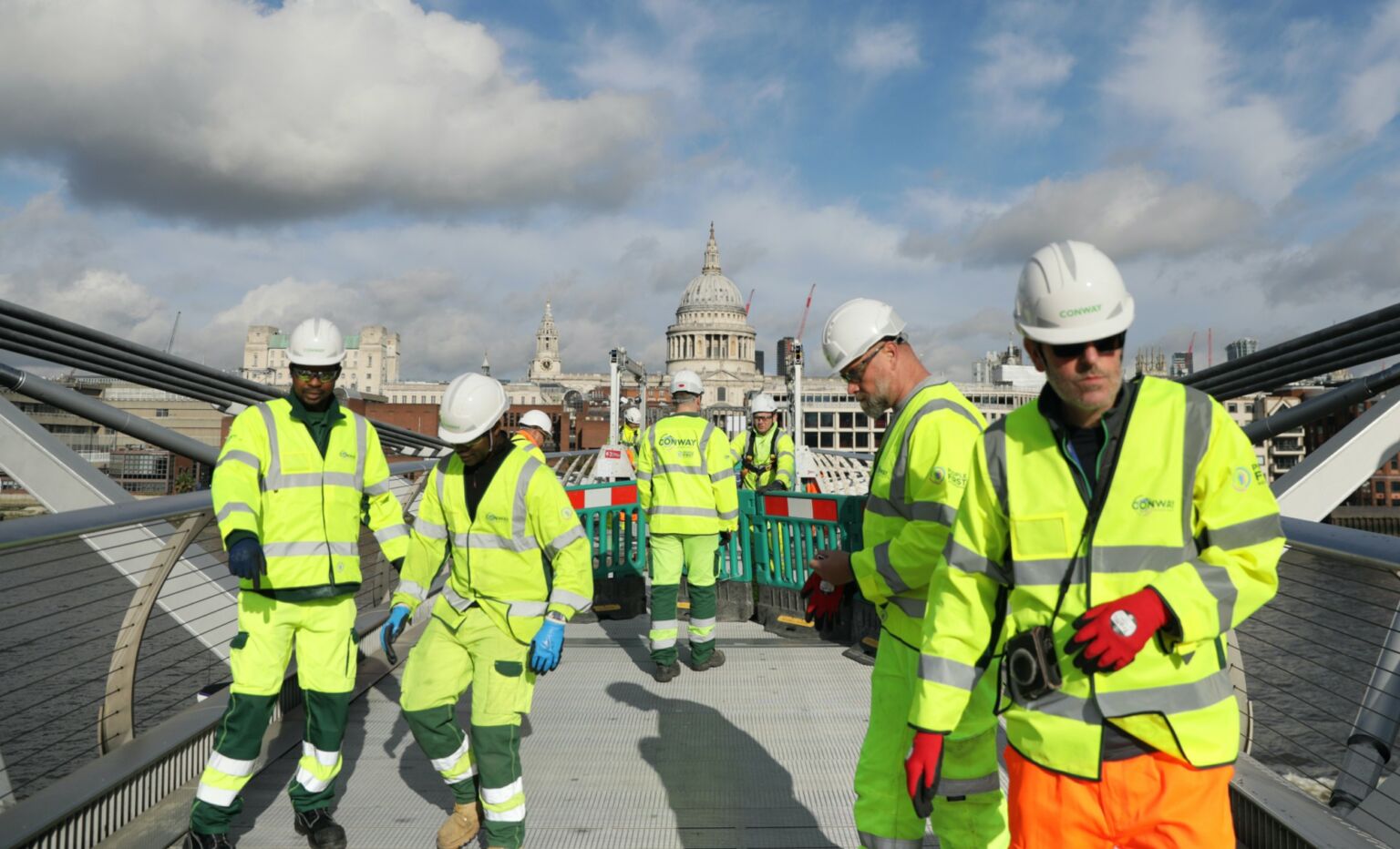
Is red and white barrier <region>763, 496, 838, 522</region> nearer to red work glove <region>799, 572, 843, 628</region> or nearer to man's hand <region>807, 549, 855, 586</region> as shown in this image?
red work glove <region>799, 572, 843, 628</region>

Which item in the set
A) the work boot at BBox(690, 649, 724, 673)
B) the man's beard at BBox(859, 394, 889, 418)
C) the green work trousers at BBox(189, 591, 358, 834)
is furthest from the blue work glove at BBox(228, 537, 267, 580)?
the work boot at BBox(690, 649, 724, 673)

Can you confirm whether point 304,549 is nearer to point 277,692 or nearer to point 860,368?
point 277,692

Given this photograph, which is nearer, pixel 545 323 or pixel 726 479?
pixel 726 479

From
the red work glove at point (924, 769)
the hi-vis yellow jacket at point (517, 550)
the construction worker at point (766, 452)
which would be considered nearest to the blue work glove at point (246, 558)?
the hi-vis yellow jacket at point (517, 550)

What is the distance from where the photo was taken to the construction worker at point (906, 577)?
250 centimetres

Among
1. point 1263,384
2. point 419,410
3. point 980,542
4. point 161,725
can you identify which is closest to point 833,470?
point 1263,384

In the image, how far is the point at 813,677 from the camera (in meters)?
5.88

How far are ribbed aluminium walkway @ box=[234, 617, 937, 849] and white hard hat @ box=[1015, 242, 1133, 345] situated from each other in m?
2.36

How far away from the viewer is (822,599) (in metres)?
3.06

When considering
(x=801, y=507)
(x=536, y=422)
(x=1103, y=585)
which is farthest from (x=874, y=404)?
(x=536, y=422)

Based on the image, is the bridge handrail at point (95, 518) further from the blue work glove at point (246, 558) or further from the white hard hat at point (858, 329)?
the white hard hat at point (858, 329)

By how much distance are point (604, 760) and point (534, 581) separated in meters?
1.30

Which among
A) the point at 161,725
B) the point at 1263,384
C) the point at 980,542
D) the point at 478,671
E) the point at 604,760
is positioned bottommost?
the point at 604,760

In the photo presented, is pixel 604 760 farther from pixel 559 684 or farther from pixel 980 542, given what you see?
pixel 980 542
